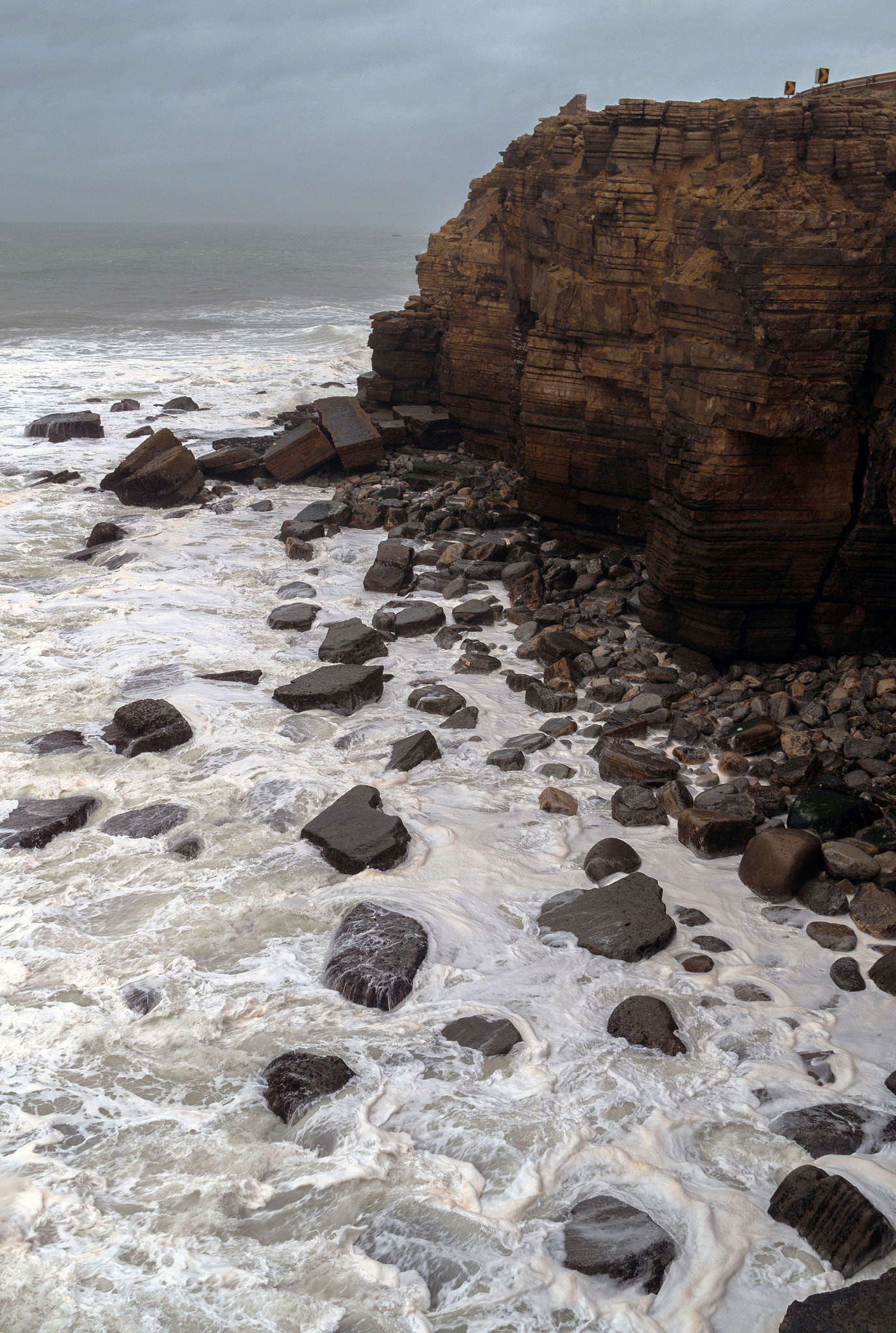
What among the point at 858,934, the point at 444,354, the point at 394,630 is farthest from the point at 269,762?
the point at 444,354

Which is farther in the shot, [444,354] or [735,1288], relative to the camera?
[444,354]

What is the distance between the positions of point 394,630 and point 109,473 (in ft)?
20.4

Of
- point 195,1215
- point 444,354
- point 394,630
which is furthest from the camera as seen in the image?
point 444,354

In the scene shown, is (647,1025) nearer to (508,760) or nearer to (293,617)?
(508,760)

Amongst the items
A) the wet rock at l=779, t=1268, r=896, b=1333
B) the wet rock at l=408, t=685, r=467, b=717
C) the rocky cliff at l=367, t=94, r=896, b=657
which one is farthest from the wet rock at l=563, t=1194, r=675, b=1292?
the rocky cliff at l=367, t=94, r=896, b=657

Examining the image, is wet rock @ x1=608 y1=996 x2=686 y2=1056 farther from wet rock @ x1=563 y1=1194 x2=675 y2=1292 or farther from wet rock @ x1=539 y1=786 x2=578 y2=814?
wet rock @ x1=539 y1=786 x2=578 y2=814

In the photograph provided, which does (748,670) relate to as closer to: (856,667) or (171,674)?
(856,667)

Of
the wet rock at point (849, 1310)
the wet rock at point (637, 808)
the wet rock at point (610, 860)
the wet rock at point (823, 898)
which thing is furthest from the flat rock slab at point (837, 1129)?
the wet rock at point (637, 808)

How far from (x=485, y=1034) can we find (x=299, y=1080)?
80cm

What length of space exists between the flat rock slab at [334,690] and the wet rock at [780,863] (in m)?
3.04

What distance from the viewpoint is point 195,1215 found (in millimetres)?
3207

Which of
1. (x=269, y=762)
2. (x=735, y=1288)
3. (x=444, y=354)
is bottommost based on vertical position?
(x=735, y=1288)

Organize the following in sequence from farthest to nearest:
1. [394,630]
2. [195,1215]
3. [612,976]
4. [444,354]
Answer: [444,354], [394,630], [612,976], [195,1215]

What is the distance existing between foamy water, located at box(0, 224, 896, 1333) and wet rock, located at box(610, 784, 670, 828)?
8 centimetres
